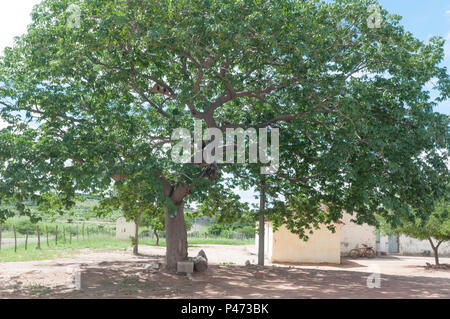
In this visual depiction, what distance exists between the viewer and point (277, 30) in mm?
9625

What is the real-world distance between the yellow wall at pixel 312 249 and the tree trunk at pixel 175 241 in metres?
10.2

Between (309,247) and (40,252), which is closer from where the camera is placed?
(40,252)

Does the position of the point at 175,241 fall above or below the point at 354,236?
above

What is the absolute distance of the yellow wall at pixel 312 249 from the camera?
876 inches

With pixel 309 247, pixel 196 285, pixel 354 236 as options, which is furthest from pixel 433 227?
pixel 196 285

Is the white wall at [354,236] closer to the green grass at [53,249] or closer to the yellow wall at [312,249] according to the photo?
the yellow wall at [312,249]

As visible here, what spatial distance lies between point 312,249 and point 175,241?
11.5 metres

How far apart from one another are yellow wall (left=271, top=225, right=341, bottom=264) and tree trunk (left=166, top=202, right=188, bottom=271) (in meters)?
10.2

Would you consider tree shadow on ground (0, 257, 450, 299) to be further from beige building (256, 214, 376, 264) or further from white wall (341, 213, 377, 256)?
white wall (341, 213, 377, 256)

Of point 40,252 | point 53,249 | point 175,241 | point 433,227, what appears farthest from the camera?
point 53,249

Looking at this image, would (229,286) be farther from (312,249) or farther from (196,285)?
(312,249)

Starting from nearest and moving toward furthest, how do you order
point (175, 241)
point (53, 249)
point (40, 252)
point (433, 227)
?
point (175, 241), point (433, 227), point (40, 252), point (53, 249)

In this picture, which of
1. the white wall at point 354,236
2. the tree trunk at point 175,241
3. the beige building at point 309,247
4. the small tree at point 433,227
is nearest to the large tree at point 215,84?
the tree trunk at point 175,241

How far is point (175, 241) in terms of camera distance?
1328cm
